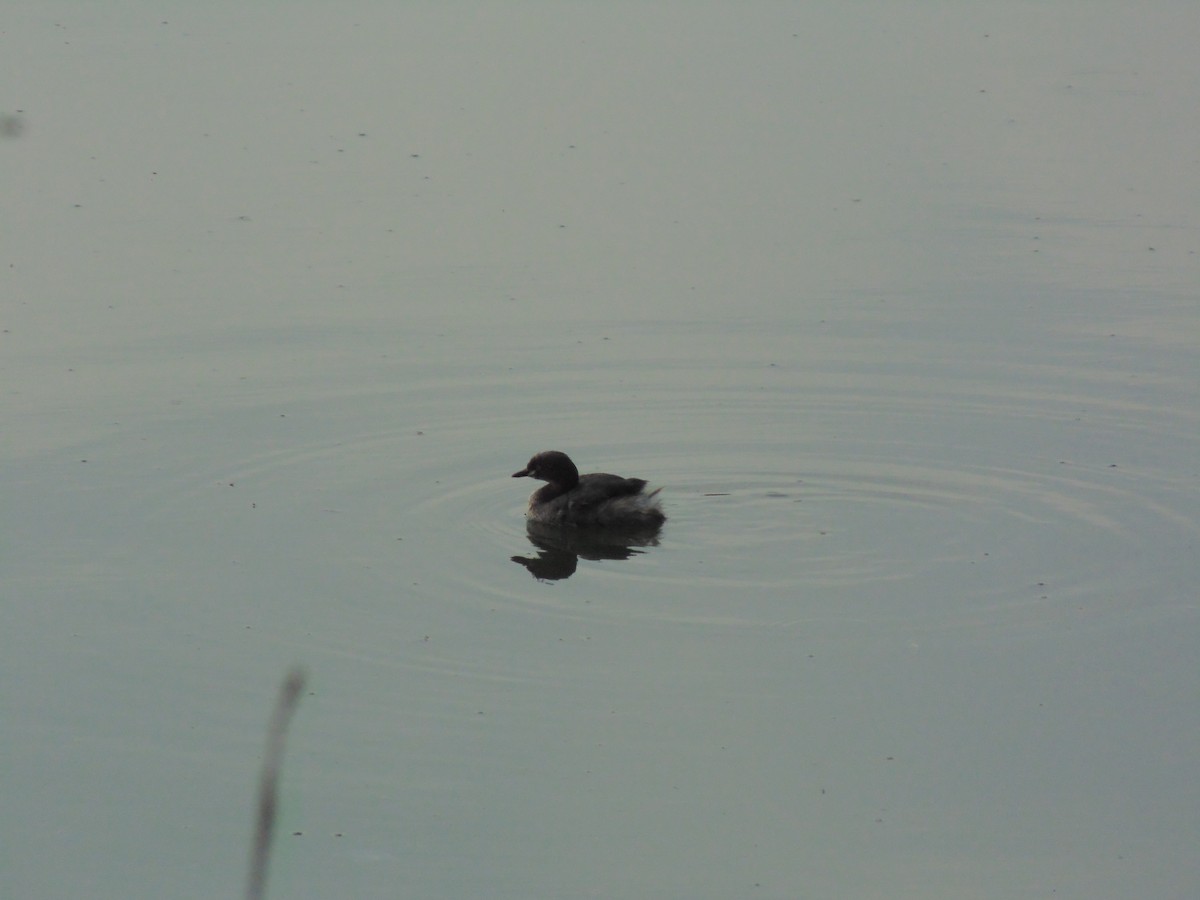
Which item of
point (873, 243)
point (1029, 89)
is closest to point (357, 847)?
point (873, 243)

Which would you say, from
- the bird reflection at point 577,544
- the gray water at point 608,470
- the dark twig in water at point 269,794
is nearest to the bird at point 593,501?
the bird reflection at point 577,544

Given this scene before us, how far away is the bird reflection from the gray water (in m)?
0.04

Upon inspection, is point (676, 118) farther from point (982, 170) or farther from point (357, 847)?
point (357, 847)

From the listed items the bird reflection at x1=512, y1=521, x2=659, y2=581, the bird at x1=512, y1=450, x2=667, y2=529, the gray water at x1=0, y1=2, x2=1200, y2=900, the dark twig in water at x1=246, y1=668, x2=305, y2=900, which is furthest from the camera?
the bird at x1=512, y1=450, x2=667, y2=529

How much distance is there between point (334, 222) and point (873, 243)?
4.28 meters

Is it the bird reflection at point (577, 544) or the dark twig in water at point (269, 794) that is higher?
the bird reflection at point (577, 544)

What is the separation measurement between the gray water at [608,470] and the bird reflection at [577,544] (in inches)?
1.6

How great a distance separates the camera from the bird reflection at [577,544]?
9.09 meters

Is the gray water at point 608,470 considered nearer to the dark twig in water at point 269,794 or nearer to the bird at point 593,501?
the bird at point 593,501

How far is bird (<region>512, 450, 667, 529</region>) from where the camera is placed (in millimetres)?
9438

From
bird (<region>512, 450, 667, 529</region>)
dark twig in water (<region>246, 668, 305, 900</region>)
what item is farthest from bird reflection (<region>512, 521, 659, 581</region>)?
dark twig in water (<region>246, 668, 305, 900</region>)

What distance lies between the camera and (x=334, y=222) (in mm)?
14789

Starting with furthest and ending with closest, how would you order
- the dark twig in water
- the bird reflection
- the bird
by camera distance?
the bird
the bird reflection
the dark twig in water

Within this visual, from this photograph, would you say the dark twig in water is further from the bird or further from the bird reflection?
the bird
